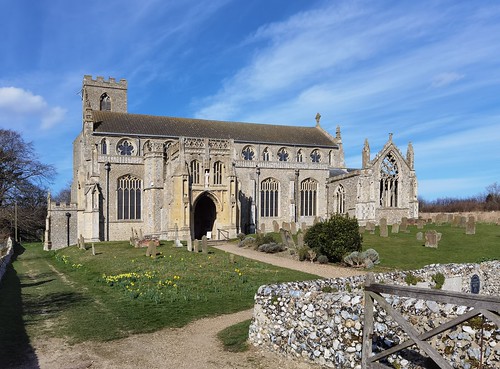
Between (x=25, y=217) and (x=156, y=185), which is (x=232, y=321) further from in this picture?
(x=25, y=217)

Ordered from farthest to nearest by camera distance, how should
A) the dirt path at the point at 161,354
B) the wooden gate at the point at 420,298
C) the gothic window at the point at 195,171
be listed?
1. the gothic window at the point at 195,171
2. the dirt path at the point at 161,354
3. the wooden gate at the point at 420,298

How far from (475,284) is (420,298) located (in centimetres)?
862

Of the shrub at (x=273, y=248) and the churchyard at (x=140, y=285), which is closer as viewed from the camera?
the churchyard at (x=140, y=285)

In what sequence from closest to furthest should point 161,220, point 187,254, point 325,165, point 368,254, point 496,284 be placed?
point 496,284
point 368,254
point 187,254
point 161,220
point 325,165

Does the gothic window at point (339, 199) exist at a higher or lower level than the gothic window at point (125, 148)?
lower

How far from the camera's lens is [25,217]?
45719mm

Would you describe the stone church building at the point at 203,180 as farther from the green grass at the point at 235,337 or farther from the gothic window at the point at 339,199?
the green grass at the point at 235,337

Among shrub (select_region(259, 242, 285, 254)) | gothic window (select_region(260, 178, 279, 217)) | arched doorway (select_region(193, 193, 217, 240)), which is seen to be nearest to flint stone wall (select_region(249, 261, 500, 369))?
shrub (select_region(259, 242, 285, 254))

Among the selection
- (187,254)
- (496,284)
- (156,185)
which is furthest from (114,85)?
(496,284)

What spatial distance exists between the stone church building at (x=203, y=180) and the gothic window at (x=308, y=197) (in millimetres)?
98

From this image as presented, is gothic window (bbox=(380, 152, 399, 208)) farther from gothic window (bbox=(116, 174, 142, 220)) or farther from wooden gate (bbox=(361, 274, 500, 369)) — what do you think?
wooden gate (bbox=(361, 274, 500, 369))

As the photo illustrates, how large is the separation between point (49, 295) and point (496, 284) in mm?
14797

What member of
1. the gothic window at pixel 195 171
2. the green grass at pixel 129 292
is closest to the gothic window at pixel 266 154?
the gothic window at pixel 195 171

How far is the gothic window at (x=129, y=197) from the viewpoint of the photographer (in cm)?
3662
